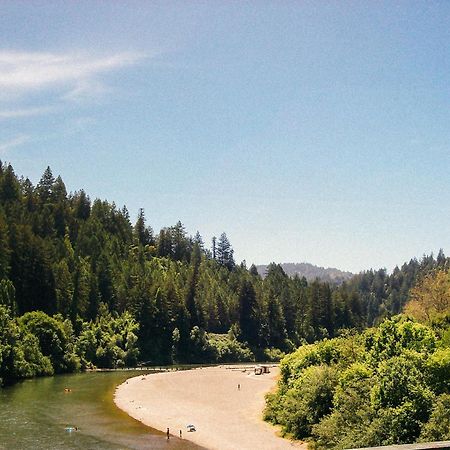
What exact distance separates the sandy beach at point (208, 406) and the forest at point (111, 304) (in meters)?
24.3

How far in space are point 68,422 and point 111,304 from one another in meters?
91.0

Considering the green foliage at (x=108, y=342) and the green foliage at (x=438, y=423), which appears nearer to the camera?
the green foliage at (x=438, y=423)

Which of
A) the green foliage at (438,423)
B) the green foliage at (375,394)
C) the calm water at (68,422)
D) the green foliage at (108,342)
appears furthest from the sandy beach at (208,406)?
the green foliage at (108,342)

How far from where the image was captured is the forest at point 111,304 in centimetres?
11323

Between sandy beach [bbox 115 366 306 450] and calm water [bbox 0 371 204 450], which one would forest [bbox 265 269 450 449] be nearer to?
sandy beach [bbox 115 366 306 450]

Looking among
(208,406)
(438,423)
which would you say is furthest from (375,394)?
(208,406)

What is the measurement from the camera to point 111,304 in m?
148

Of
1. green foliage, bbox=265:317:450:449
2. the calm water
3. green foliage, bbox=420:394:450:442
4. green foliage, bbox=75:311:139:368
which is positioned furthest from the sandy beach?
green foliage, bbox=75:311:139:368

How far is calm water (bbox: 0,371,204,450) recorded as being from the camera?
4900 centimetres

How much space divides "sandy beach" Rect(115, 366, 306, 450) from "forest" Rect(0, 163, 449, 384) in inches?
955

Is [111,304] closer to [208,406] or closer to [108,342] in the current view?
[108,342]

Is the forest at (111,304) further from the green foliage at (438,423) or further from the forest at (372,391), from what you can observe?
the green foliage at (438,423)

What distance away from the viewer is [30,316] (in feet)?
370

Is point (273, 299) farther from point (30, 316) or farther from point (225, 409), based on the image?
point (225, 409)
